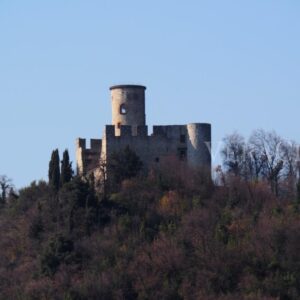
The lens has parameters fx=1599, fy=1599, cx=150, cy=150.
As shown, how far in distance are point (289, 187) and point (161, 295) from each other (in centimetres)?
918

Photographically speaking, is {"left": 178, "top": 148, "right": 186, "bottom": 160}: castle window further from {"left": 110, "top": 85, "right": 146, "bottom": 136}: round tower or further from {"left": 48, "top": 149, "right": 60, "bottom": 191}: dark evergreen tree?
{"left": 48, "top": 149, "right": 60, "bottom": 191}: dark evergreen tree

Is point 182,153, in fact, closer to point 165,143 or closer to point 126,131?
point 165,143

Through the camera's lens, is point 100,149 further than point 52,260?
Yes

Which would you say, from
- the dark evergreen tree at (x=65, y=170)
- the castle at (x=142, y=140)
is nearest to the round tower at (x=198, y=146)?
the castle at (x=142, y=140)

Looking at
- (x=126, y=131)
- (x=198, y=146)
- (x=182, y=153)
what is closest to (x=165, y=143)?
(x=182, y=153)

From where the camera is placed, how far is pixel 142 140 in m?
54.8

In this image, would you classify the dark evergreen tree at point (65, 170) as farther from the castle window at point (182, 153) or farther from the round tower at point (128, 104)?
the castle window at point (182, 153)

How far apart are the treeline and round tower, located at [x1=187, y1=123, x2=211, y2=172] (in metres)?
0.80

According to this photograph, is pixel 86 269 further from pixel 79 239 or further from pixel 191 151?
pixel 191 151

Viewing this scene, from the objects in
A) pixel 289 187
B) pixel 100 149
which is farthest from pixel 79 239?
pixel 289 187

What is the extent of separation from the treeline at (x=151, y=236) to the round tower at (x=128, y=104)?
6.57ft

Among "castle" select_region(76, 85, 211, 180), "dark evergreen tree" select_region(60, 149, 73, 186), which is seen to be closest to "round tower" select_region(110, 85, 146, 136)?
"castle" select_region(76, 85, 211, 180)

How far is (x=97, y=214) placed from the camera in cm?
5222

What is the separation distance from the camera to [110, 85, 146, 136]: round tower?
55.2m
